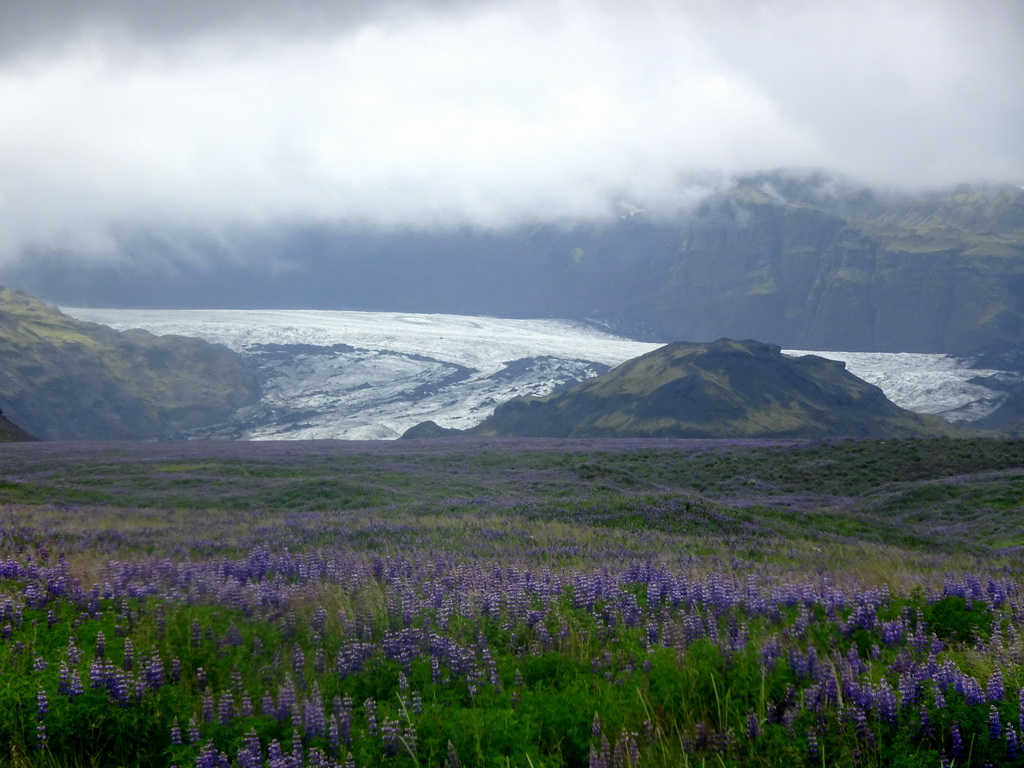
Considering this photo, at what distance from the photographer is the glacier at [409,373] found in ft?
347

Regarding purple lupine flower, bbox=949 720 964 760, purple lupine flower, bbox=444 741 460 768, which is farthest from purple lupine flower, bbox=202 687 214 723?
purple lupine flower, bbox=949 720 964 760

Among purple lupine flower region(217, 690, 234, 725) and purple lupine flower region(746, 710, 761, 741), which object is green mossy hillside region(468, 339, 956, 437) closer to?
purple lupine flower region(746, 710, 761, 741)

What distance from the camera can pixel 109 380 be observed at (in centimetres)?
11906

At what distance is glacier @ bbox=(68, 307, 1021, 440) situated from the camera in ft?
347

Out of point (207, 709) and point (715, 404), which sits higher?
point (715, 404)

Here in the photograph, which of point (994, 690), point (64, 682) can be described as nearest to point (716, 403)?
point (994, 690)

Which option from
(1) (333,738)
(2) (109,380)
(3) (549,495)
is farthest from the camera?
(2) (109,380)

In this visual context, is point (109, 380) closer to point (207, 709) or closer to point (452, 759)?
point (207, 709)

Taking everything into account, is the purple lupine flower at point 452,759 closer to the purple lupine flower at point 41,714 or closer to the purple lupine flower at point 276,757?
the purple lupine flower at point 276,757

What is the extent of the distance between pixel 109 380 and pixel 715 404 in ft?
278

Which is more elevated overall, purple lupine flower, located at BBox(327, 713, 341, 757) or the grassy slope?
purple lupine flower, located at BBox(327, 713, 341, 757)

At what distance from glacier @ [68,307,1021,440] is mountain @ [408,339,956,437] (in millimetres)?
14272

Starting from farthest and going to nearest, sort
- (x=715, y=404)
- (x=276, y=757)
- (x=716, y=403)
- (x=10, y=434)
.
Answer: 1. (x=716, y=403)
2. (x=715, y=404)
3. (x=10, y=434)
4. (x=276, y=757)

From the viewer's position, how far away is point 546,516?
775 inches
